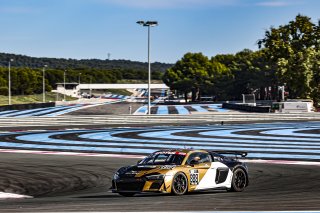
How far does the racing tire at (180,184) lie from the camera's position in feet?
47.1

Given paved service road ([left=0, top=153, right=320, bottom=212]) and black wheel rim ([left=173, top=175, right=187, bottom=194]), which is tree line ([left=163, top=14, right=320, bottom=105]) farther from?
black wheel rim ([left=173, top=175, right=187, bottom=194])

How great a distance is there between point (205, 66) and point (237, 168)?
14276cm

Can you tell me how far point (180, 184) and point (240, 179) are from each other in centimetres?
213

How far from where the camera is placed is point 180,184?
14.6 meters

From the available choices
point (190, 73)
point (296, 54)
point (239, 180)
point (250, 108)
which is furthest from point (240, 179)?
point (190, 73)

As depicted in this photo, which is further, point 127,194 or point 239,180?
point 239,180

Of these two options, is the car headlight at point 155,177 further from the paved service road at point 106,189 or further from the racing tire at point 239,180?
the racing tire at point 239,180

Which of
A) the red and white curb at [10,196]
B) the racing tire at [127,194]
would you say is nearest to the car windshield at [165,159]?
the racing tire at [127,194]

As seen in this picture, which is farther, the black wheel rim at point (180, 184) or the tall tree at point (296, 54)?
the tall tree at point (296, 54)

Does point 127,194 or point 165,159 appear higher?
point 165,159

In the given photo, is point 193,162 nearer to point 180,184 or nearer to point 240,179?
point 180,184

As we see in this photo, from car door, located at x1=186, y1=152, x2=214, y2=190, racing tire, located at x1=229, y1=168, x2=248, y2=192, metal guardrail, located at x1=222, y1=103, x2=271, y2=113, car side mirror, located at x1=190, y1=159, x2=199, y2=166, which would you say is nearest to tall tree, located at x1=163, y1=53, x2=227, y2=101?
metal guardrail, located at x1=222, y1=103, x2=271, y2=113

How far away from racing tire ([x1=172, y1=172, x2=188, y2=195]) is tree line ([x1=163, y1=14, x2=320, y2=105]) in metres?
59.2

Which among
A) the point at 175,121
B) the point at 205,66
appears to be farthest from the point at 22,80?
the point at 175,121
